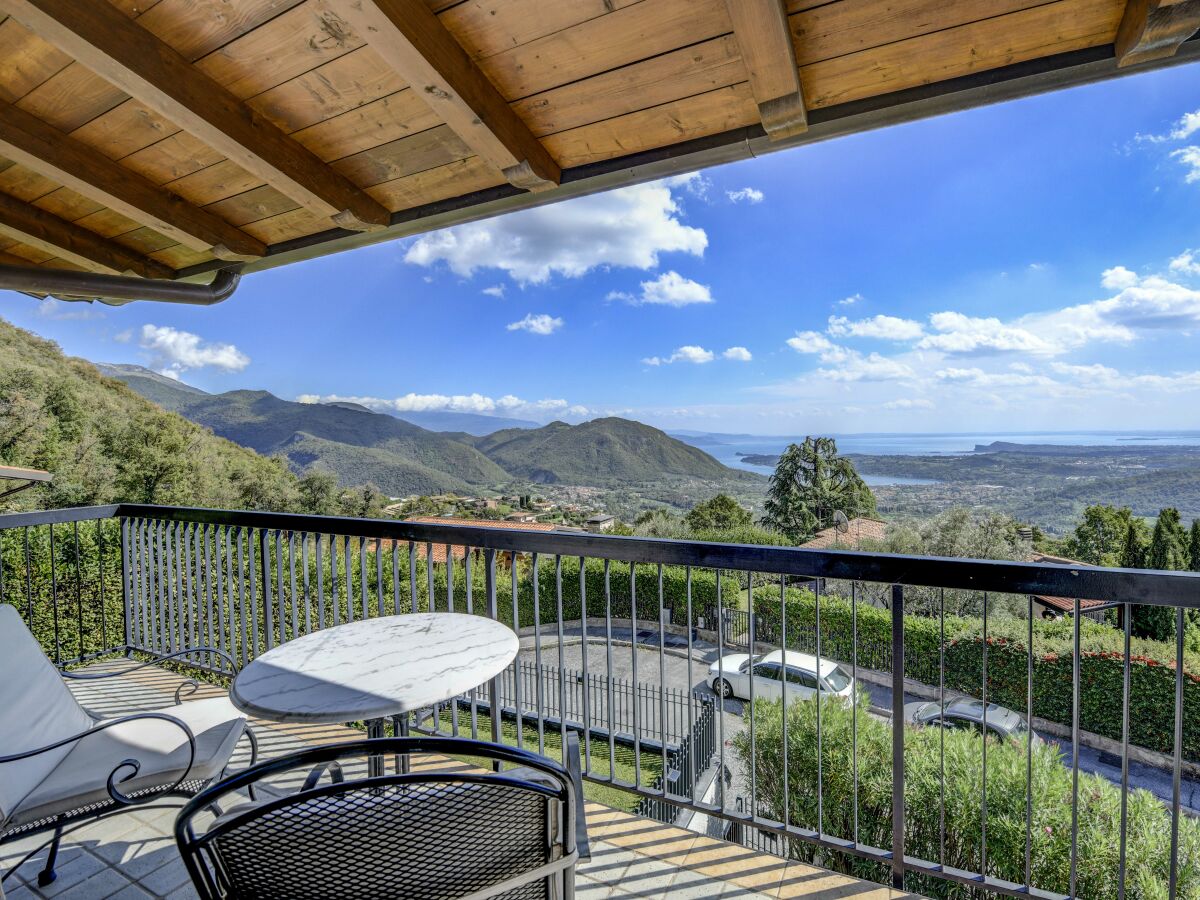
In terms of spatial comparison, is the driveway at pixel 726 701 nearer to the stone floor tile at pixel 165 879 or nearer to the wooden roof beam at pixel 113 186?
the stone floor tile at pixel 165 879

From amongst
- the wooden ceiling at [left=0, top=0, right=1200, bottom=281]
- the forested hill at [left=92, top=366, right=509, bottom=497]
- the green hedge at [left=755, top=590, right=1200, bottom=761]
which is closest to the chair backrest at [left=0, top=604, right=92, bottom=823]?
the wooden ceiling at [left=0, top=0, right=1200, bottom=281]

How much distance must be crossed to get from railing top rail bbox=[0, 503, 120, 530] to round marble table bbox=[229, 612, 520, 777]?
279 centimetres

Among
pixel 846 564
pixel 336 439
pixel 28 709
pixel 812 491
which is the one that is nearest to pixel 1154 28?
pixel 846 564

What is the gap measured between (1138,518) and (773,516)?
47.2ft

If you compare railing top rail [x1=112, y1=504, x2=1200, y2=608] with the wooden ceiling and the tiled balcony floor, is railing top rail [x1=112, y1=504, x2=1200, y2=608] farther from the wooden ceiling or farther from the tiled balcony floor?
the wooden ceiling

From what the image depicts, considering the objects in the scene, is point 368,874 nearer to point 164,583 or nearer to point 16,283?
point 16,283

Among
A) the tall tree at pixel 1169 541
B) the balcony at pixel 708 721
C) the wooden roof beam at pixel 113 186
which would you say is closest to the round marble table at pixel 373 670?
the balcony at pixel 708 721

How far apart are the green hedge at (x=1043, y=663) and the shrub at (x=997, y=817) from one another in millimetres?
5533

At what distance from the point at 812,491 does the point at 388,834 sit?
32.5 m

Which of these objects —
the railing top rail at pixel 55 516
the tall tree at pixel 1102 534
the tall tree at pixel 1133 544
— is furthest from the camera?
the tall tree at pixel 1102 534

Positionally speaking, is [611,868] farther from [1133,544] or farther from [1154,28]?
[1133,544]

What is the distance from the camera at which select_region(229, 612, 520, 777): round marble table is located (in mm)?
1447

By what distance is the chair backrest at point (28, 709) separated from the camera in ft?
5.96

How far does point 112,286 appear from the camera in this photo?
9.77 feet
